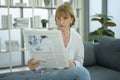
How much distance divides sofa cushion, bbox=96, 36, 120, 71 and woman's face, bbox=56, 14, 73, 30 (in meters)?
1.26

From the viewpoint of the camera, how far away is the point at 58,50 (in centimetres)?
165

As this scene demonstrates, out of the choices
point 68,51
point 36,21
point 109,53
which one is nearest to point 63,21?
point 68,51

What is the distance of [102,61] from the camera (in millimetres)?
3133

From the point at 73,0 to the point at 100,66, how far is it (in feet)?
7.71

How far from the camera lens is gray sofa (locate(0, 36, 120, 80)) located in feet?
8.94

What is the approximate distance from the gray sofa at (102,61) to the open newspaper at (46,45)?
954mm

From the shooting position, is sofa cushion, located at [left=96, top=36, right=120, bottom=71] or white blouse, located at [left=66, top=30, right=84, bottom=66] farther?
sofa cushion, located at [left=96, top=36, right=120, bottom=71]

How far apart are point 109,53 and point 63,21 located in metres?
1.34

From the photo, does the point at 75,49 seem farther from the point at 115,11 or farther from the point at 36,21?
the point at 115,11

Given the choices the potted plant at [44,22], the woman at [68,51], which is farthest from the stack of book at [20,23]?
the woman at [68,51]

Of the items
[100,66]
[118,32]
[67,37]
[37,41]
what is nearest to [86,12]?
[118,32]

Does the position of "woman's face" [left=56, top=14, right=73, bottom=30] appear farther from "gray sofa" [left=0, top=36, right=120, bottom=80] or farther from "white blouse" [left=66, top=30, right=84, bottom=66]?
"gray sofa" [left=0, top=36, right=120, bottom=80]

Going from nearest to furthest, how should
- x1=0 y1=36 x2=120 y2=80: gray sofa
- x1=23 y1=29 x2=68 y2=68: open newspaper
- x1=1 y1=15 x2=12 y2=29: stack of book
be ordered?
x1=23 y1=29 x2=68 y2=68: open newspaper, x1=0 y1=36 x2=120 y2=80: gray sofa, x1=1 y1=15 x2=12 y2=29: stack of book

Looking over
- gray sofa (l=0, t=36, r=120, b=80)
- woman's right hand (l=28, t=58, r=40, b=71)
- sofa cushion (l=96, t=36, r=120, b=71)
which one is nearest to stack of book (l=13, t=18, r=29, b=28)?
gray sofa (l=0, t=36, r=120, b=80)
